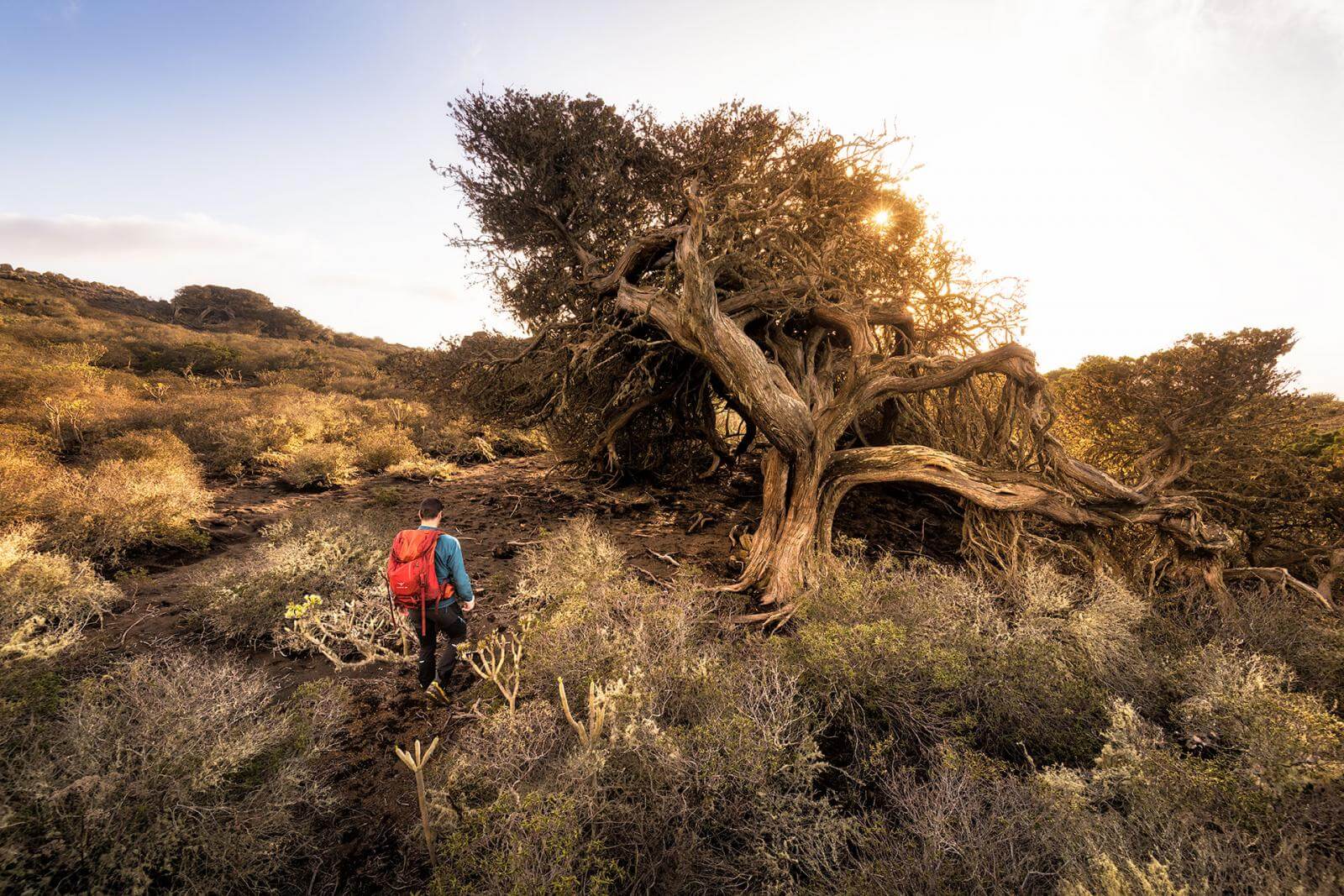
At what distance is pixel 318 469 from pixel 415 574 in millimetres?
9235

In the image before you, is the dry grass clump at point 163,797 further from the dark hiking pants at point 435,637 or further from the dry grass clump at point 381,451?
the dry grass clump at point 381,451

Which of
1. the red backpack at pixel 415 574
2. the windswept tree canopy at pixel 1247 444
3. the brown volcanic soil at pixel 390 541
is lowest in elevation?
the brown volcanic soil at pixel 390 541

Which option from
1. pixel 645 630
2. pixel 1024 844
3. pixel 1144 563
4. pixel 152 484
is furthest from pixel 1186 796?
pixel 152 484

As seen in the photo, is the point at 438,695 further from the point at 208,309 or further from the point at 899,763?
the point at 208,309

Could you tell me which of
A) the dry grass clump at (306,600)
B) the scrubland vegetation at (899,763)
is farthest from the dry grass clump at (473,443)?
the scrubland vegetation at (899,763)

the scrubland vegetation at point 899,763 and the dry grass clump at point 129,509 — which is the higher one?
the scrubland vegetation at point 899,763

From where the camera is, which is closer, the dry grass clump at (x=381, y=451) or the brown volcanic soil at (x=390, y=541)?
the brown volcanic soil at (x=390, y=541)

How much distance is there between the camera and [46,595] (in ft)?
15.9

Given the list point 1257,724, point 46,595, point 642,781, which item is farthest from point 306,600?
point 1257,724

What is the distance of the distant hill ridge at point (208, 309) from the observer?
38.6m

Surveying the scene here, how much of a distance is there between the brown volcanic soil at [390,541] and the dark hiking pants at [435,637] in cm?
24

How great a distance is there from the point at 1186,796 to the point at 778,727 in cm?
214

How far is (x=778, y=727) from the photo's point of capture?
2.88m

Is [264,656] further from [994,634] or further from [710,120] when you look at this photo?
[710,120]
